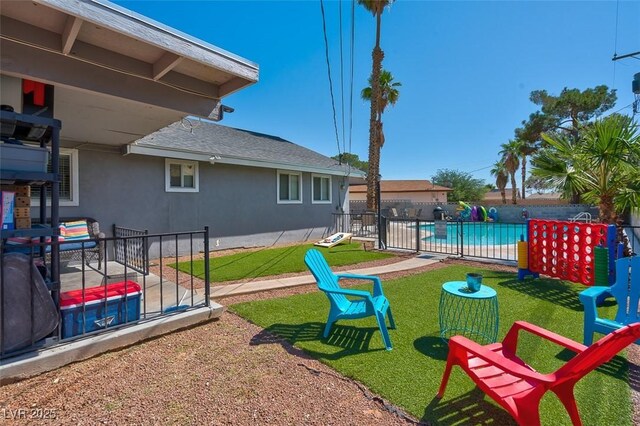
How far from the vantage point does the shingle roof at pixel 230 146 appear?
29.4 feet

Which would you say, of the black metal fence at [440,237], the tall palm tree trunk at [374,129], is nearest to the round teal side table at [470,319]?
the black metal fence at [440,237]

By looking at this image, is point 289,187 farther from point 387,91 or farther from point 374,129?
point 387,91

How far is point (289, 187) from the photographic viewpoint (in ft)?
40.8

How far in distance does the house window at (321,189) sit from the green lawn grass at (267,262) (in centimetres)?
310

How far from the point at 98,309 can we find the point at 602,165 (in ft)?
28.4

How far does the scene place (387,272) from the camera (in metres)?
7.17

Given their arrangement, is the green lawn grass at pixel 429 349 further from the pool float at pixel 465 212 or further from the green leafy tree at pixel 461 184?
the green leafy tree at pixel 461 184

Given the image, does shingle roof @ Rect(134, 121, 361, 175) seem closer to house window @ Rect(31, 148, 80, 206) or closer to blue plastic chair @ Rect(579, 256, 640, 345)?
house window @ Rect(31, 148, 80, 206)

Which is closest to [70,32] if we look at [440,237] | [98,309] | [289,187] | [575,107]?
[98,309]

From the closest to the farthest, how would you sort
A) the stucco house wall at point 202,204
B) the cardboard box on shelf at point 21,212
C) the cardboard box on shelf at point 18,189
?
1. the cardboard box on shelf at point 21,212
2. the cardboard box on shelf at point 18,189
3. the stucco house wall at point 202,204

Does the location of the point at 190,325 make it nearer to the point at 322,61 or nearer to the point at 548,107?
the point at 322,61

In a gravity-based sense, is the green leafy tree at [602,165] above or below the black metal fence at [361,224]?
above

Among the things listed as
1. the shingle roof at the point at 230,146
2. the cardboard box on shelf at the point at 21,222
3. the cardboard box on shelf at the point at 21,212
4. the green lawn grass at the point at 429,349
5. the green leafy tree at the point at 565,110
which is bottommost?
the green lawn grass at the point at 429,349

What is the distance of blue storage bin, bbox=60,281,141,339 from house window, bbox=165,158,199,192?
19.2 ft
